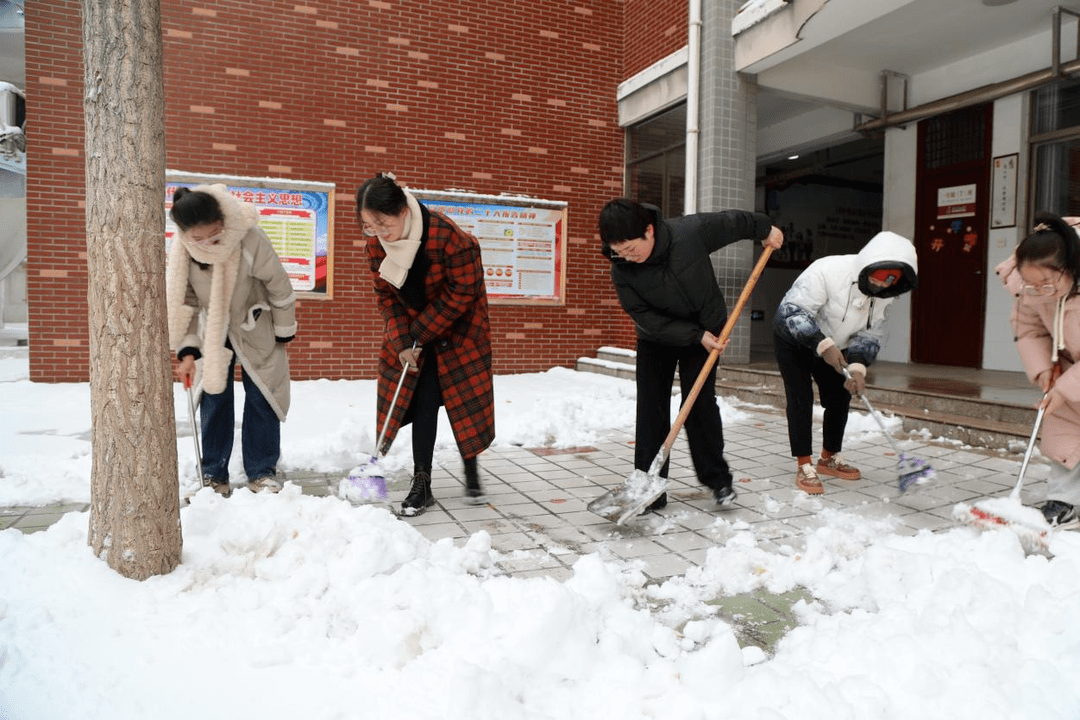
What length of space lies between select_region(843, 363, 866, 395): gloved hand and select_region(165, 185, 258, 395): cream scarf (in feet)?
11.0

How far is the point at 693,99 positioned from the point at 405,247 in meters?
5.94

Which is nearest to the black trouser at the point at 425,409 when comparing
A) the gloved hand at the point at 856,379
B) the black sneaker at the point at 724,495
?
the black sneaker at the point at 724,495

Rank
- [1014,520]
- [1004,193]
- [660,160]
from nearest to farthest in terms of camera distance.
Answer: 1. [1014,520]
2. [1004,193]
3. [660,160]

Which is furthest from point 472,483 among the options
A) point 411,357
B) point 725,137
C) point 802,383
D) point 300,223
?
point 725,137

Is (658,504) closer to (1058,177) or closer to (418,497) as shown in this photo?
(418,497)

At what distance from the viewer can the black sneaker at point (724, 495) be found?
3.78 meters

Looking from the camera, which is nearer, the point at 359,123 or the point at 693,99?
the point at 693,99

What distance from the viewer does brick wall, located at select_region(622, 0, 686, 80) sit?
8883mm

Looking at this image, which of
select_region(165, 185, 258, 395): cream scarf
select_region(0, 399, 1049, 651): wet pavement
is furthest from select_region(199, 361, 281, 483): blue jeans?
select_region(0, 399, 1049, 651): wet pavement

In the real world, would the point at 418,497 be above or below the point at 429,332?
below

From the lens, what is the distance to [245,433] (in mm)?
4141

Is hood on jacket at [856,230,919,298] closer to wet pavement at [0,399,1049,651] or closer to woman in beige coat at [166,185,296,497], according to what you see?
wet pavement at [0,399,1049,651]

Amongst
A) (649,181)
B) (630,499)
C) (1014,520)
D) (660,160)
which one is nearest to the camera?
(1014,520)

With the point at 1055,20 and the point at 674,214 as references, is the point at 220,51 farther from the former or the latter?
the point at 1055,20
